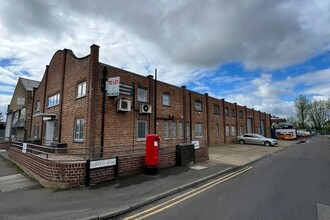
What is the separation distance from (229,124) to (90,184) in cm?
2527

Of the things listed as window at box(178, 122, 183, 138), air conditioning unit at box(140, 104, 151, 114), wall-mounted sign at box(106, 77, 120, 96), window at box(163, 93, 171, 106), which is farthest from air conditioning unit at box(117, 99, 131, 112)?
window at box(178, 122, 183, 138)

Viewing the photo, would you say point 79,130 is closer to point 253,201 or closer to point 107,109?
point 107,109

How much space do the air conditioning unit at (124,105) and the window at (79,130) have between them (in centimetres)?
242

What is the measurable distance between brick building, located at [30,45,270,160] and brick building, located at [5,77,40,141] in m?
1.94

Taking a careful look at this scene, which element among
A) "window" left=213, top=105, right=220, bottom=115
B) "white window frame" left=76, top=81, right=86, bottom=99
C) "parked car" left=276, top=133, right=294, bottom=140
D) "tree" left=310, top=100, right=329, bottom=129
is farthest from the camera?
"tree" left=310, top=100, right=329, bottom=129

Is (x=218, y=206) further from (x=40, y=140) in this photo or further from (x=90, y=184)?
(x=40, y=140)

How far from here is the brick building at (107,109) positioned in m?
12.6

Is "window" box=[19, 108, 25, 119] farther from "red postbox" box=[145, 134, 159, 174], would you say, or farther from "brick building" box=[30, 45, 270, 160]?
"red postbox" box=[145, 134, 159, 174]

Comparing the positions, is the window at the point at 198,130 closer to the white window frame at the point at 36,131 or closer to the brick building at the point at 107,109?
the brick building at the point at 107,109

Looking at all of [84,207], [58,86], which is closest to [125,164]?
[84,207]

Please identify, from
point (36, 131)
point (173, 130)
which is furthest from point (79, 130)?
point (36, 131)

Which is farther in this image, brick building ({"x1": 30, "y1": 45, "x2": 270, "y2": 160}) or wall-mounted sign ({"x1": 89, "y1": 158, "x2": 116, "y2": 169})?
brick building ({"x1": 30, "y1": 45, "x2": 270, "y2": 160})

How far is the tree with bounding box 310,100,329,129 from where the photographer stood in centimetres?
7168

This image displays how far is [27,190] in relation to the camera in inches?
282
